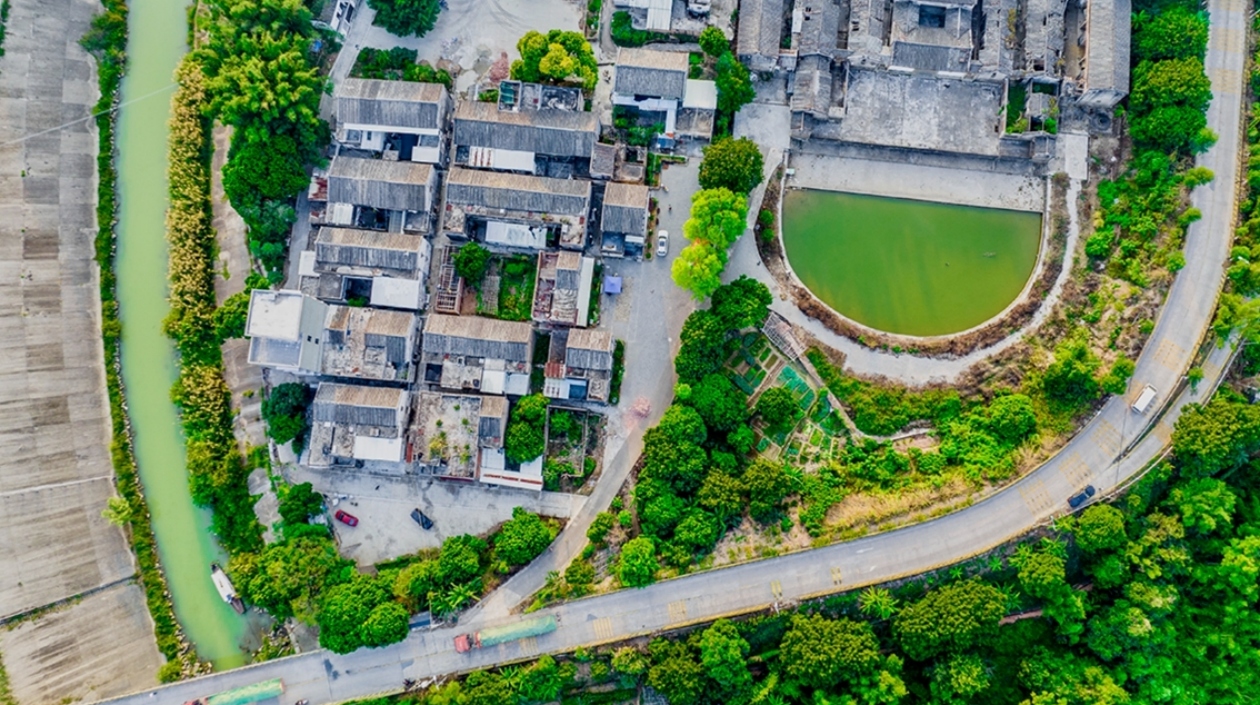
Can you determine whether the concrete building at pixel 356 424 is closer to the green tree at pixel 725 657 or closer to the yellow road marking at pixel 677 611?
the yellow road marking at pixel 677 611

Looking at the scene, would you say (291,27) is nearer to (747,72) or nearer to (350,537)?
(747,72)

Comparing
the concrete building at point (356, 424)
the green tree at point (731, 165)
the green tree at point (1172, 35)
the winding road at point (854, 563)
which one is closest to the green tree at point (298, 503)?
the concrete building at point (356, 424)

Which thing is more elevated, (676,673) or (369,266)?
(369,266)

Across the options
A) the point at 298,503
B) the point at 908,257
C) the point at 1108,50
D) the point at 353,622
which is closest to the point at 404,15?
the point at 298,503

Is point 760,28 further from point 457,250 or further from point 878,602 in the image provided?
point 878,602

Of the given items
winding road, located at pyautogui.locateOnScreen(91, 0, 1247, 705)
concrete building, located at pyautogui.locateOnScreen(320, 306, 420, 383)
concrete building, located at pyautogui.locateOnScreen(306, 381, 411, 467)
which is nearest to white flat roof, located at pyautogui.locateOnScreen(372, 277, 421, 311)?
concrete building, located at pyautogui.locateOnScreen(320, 306, 420, 383)

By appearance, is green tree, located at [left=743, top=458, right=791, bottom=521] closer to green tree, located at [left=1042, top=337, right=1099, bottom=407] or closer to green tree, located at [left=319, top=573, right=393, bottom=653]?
green tree, located at [left=1042, top=337, right=1099, bottom=407]
